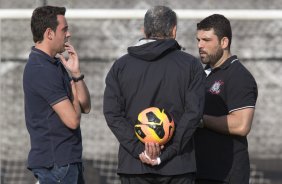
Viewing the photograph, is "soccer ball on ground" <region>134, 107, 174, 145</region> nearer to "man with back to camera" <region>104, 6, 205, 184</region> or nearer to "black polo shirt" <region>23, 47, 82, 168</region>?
"man with back to camera" <region>104, 6, 205, 184</region>

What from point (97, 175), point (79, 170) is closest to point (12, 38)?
point (97, 175)

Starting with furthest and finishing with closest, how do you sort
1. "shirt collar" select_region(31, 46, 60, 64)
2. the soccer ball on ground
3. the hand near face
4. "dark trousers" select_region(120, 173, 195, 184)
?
the hand near face < "shirt collar" select_region(31, 46, 60, 64) < "dark trousers" select_region(120, 173, 195, 184) < the soccer ball on ground

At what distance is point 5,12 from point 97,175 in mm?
2508

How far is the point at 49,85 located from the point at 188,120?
857 millimetres

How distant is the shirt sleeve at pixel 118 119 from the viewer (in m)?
4.27

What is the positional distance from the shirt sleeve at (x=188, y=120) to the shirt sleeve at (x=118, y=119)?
16 centimetres

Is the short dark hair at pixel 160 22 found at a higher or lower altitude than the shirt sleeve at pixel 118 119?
higher

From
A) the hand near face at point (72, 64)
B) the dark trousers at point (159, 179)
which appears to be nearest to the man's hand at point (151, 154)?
the dark trousers at point (159, 179)

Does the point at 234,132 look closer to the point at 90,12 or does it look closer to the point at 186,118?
the point at 186,118

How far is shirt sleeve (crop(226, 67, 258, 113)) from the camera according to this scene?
467cm

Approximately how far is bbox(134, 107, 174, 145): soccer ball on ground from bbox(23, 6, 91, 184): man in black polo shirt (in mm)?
517

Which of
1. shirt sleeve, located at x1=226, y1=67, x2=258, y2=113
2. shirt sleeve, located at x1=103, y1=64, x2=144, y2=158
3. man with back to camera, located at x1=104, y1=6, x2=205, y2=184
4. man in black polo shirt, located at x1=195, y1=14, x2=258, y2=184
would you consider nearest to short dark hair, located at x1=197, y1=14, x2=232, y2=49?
man in black polo shirt, located at x1=195, y1=14, x2=258, y2=184

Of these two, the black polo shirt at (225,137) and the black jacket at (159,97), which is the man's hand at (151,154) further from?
Answer: the black polo shirt at (225,137)

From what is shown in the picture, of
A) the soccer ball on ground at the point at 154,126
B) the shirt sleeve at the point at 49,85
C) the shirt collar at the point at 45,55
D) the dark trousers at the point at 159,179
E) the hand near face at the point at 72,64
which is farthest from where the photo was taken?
the hand near face at the point at 72,64
